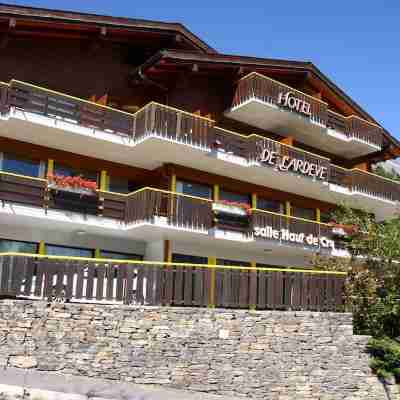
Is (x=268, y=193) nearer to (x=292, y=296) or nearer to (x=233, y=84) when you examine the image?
(x=233, y=84)

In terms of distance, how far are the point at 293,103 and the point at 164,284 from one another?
37.0 feet

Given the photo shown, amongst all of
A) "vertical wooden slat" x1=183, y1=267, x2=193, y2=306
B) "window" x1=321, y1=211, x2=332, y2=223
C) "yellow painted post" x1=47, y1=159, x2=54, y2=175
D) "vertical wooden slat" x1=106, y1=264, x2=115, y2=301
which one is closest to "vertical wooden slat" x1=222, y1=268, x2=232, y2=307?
"vertical wooden slat" x1=183, y1=267, x2=193, y2=306

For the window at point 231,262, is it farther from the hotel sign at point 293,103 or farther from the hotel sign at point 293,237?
the hotel sign at point 293,103

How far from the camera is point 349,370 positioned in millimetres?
16391

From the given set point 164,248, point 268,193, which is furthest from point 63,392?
point 268,193

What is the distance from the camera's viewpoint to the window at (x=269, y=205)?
963 inches

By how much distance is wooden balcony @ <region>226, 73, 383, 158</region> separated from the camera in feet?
75.7

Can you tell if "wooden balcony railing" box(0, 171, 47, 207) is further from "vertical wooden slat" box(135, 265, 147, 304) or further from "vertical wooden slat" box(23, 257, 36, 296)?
"vertical wooden slat" box(135, 265, 147, 304)

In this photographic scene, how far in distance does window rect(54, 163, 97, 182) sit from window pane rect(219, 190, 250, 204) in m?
5.36

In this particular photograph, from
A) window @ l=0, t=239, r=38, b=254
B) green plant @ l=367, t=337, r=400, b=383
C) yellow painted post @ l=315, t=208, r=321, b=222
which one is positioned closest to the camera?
green plant @ l=367, t=337, r=400, b=383

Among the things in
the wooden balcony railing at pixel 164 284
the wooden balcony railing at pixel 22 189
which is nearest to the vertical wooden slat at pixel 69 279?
the wooden balcony railing at pixel 164 284

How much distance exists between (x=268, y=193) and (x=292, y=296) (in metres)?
7.79

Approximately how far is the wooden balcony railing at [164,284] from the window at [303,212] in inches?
301

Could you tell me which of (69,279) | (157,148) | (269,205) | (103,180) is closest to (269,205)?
(269,205)
